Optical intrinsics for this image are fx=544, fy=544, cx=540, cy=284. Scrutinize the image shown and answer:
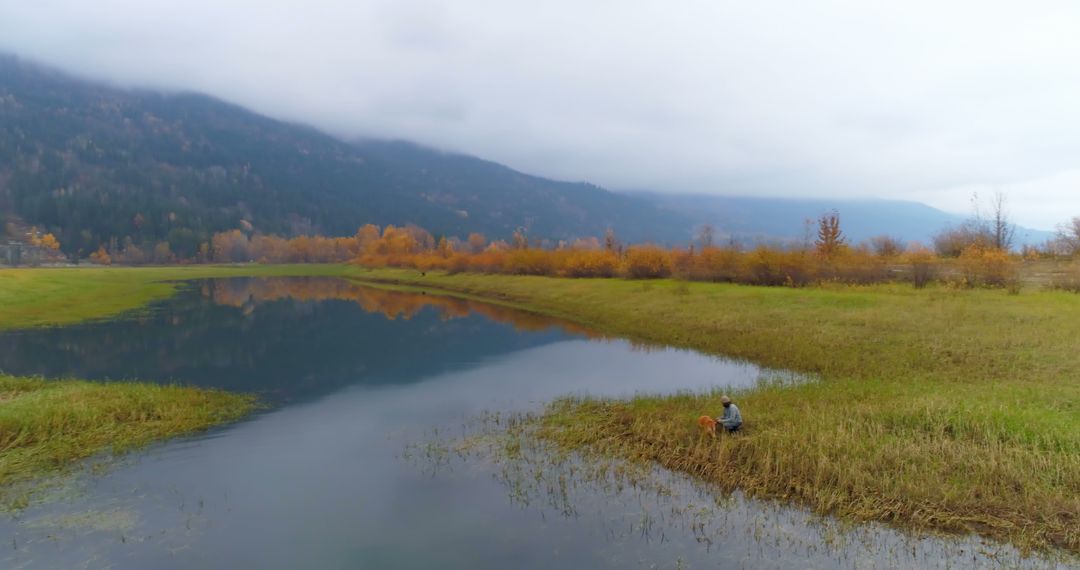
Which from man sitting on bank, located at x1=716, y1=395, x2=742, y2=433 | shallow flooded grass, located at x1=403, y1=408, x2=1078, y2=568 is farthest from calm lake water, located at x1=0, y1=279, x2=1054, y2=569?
man sitting on bank, located at x1=716, y1=395, x2=742, y2=433

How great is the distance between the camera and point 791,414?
23.4m

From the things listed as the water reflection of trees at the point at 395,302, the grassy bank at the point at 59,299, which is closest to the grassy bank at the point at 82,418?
the grassy bank at the point at 59,299

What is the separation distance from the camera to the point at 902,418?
21.2 metres

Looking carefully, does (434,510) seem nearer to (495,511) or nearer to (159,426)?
(495,511)

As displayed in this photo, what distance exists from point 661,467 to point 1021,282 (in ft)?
190

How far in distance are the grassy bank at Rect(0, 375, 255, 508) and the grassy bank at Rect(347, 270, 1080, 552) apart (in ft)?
56.2

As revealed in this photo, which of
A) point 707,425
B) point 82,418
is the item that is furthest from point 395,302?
point 707,425

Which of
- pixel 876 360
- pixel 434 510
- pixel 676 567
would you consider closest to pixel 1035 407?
pixel 876 360

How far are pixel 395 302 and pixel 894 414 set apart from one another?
78525 mm

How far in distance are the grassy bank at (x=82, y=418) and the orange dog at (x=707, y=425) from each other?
22.1 meters

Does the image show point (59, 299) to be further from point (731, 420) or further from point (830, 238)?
point (830, 238)

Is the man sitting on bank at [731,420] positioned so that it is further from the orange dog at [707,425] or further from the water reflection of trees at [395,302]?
the water reflection of trees at [395,302]

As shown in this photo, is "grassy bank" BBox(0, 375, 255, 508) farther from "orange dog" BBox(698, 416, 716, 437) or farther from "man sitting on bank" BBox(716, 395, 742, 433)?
"man sitting on bank" BBox(716, 395, 742, 433)

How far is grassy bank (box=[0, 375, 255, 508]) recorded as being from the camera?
19.9 m
